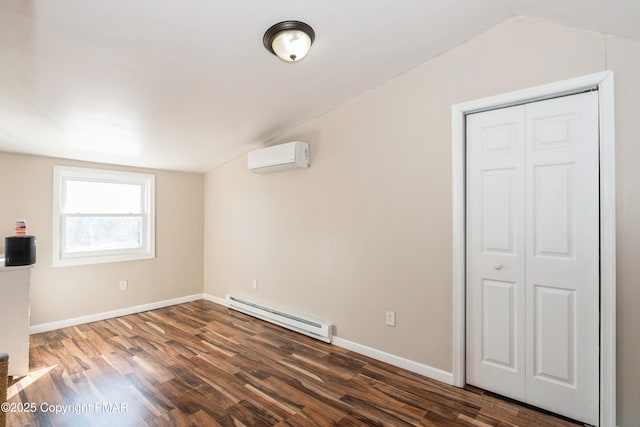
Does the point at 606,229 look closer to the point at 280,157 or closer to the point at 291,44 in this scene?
the point at 291,44

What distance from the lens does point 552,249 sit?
2045 millimetres

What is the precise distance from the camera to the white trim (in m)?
3.40

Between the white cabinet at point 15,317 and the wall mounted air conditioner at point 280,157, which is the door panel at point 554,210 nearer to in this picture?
the wall mounted air conditioner at point 280,157

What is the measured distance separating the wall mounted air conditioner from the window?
1726 mm

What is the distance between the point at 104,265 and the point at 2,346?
1.56m

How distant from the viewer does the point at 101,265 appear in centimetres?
385

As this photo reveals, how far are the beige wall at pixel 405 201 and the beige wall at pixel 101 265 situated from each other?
1368 millimetres

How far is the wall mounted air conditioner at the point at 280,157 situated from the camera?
3.24 m

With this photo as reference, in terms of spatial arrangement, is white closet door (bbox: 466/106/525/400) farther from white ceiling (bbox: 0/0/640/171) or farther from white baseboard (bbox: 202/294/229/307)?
white baseboard (bbox: 202/294/229/307)

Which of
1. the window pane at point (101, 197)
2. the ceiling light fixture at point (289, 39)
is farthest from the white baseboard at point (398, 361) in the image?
the window pane at point (101, 197)

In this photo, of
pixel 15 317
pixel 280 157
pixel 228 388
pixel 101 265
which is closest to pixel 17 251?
pixel 15 317

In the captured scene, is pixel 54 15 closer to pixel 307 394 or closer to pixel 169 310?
pixel 307 394

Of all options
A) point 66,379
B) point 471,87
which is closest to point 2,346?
point 66,379

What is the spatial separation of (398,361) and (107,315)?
3.55 m
